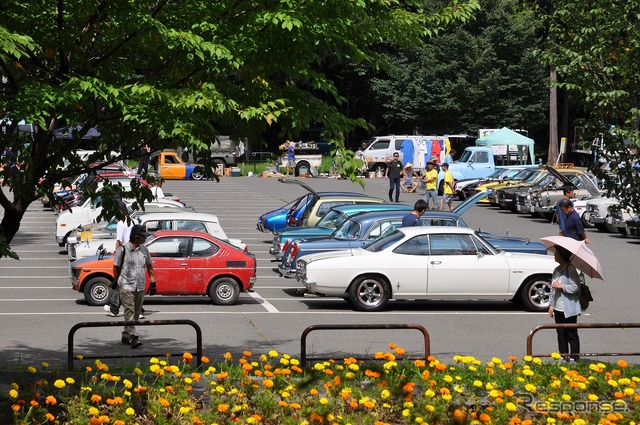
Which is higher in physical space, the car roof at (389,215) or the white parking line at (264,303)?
the car roof at (389,215)

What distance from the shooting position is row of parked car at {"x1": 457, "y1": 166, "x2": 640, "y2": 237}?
33.4 meters

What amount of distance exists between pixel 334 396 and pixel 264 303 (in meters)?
9.94

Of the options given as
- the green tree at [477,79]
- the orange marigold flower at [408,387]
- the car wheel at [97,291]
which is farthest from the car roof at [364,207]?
the green tree at [477,79]

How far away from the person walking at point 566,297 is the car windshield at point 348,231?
908 cm

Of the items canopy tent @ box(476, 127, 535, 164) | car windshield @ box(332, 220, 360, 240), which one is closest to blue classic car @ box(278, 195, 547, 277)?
car windshield @ box(332, 220, 360, 240)

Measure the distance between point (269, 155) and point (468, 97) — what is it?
13.4 m

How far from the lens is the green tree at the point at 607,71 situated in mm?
12531

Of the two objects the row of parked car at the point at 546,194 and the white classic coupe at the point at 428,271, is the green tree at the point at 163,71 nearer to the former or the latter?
the white classic coupe at the point at 428,271

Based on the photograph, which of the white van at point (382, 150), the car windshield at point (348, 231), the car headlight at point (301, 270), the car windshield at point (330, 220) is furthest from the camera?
the white van at point (382, 150)

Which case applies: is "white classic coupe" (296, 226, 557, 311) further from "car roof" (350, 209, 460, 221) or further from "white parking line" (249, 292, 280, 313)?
"car roof" (350, 209, 460, 221)

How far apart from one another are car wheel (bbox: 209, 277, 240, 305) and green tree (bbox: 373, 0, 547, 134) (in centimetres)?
5015

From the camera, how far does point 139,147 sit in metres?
10.2

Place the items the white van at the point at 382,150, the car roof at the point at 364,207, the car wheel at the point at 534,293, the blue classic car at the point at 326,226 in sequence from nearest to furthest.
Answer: the car wheel at the point at 534,293 < the blue classic car at the point at 326,226 < the car roof at the point at 364,207 < the white van at the point at 382,150

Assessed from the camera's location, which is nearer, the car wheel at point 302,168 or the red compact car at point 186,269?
the red compact car at point 186,269
